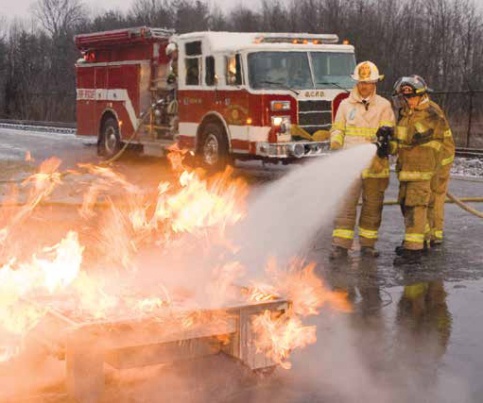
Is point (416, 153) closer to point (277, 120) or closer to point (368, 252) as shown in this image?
point (368, 252)

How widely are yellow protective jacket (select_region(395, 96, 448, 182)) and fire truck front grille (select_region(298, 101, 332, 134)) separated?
625 centimetres

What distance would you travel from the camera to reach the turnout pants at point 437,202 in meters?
8.66

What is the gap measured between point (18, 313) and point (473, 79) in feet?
107

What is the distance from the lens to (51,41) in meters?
65.2

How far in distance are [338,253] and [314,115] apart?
6609 mm

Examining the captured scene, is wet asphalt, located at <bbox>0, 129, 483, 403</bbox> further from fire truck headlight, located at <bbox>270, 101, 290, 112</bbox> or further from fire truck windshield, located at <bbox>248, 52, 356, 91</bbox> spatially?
fire truck windshield, located at <bbox>248, 52, 356, 91</bbox>

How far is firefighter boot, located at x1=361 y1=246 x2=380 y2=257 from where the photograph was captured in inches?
328

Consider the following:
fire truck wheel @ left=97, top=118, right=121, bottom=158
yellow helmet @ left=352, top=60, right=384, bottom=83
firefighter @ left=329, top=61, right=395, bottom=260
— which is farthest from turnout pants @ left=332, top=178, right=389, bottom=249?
fire truck wheel @ left=97, top=118, right=121, bottom=158

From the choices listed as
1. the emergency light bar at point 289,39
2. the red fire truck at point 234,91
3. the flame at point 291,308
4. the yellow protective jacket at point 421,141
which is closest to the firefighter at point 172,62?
the red fire truck at point 234,91

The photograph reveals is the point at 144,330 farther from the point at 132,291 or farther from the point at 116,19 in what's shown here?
the point at 116,19

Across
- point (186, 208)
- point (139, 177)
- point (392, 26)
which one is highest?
point (392, 26)

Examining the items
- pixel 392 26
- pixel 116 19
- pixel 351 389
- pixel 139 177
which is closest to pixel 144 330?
pixel 351 389

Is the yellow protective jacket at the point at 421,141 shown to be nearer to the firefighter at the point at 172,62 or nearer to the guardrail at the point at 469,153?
the firefighter at the point at 172,62

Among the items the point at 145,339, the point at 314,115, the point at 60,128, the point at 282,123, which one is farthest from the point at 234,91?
the point at 60,128
